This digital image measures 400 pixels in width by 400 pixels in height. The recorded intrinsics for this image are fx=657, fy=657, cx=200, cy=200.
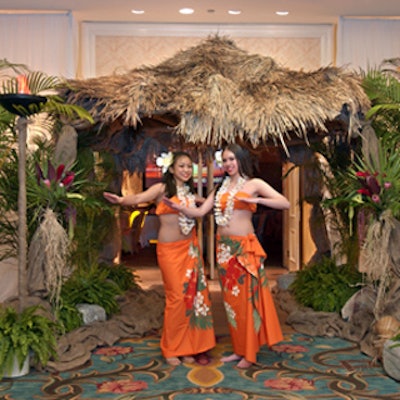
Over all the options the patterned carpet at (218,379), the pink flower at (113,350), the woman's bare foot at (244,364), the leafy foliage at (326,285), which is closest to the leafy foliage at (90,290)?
the pink flower at (113,350)

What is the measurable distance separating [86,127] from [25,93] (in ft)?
3.63

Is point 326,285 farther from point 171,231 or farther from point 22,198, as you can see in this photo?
point 22,198

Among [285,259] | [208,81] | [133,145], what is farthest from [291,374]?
[285,259]

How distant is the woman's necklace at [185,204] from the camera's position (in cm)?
462

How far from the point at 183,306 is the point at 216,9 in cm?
408

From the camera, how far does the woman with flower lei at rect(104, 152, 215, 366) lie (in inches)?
178

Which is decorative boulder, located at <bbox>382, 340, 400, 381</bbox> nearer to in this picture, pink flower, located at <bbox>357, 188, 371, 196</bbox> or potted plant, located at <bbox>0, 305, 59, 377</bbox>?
pink flower, located at <bbox>357, 188, 371, 196</bbox>

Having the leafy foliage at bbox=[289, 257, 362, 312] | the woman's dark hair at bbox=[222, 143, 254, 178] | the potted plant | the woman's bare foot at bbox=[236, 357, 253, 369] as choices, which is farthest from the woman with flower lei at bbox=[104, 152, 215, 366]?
the leafy foliage at bbox=[289, 257, 362, 312]

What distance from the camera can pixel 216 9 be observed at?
7.39 meters

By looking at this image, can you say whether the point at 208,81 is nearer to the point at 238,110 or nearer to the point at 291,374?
the point at 238,110

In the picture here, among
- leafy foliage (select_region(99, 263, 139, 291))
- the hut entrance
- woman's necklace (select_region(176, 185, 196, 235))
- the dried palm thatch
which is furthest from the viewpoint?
the hut entrance

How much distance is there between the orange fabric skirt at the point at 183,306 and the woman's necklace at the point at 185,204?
0.32 ft

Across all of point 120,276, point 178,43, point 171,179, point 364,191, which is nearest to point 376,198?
point 364,191

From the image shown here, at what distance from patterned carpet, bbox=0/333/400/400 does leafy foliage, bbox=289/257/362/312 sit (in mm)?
780
